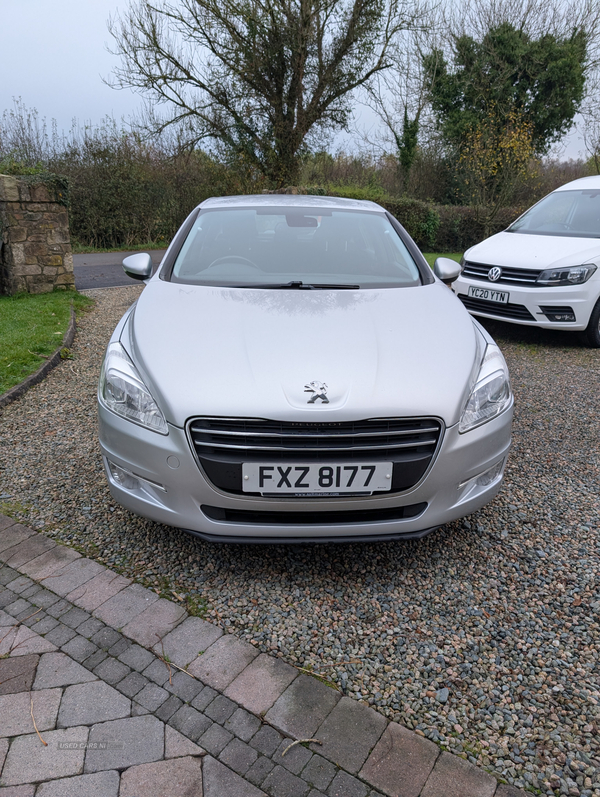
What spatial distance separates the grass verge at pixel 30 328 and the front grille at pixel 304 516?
3147 mm

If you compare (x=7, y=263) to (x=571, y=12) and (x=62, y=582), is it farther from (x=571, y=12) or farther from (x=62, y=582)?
(x=571, y=12)

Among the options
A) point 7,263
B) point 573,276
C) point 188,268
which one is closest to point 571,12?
point 573,276

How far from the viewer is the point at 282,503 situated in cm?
229

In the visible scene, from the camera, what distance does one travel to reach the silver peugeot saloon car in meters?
2.27

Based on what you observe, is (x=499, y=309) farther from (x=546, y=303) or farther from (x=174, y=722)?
(x=174, y=722)

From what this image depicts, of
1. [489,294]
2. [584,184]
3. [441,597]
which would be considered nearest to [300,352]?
[441,597]

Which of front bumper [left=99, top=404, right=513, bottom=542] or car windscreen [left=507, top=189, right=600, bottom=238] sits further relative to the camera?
car windscreen [left=507, top=189, right=600, bottom=238]

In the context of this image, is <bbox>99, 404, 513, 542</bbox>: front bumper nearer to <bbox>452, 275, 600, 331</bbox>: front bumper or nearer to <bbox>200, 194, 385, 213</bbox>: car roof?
<bbox>200, 194, 385, 213</bbox>: car roof

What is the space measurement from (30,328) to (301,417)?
5.18 metres

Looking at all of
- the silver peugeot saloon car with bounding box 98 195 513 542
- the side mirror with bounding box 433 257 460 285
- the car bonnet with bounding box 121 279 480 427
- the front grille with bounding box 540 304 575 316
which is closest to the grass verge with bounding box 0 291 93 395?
the car bonnet with bounding box 121 279 480 427

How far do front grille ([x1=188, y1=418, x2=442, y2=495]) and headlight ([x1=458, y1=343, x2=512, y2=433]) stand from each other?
9.9 inches

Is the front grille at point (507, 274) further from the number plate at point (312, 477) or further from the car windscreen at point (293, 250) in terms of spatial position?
the number plate at point (312, 477)

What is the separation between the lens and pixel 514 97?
23500 mm

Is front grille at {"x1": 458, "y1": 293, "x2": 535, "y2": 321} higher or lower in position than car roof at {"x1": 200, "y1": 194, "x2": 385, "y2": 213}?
lower
